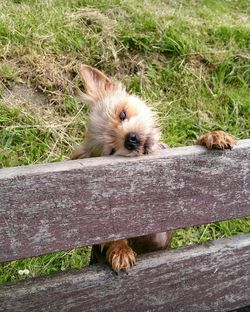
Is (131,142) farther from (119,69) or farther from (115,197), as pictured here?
(119,69)

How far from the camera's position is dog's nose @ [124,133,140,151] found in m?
2.52

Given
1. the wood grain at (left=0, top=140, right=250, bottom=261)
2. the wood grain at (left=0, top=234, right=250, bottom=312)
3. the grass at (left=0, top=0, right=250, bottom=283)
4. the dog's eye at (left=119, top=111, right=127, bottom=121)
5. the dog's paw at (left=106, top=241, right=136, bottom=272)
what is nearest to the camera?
the wood grain at (left=0, top=140, right=250, bottom=261)

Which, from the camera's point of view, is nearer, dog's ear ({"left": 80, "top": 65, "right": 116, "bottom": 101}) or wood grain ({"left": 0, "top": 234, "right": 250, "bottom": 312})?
wood grain ({"left": 0, "top": 234, "right": 250, "bottom": 312})

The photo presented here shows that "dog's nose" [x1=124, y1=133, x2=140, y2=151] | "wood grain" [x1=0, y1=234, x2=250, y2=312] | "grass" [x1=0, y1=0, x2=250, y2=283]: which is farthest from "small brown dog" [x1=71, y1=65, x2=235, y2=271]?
"grass" [x1=0, y1=0, x2=250, y2=283]

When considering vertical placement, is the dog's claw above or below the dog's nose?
below

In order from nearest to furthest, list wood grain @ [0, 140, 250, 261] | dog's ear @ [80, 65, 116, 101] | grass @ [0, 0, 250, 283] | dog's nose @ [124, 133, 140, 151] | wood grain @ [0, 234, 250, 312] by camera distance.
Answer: wood grain @ [0, 140, 250, 261], wood grain @ [0, 234, 250, 312], dog's nose @ [124, 133, 140, 151], dog's ear @ [80, 65, 116, 101], grass @ [0, 0, 250, 283]

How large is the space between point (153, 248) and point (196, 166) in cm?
89

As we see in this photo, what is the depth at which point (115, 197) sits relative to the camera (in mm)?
2029

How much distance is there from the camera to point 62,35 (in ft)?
14.2

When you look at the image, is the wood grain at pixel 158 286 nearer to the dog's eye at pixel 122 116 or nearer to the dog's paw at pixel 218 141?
the dog's paw at pixel 218 141

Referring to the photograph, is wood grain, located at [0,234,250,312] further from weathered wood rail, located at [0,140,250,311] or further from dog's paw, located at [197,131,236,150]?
dog's paw, located at [197,131,236,150]

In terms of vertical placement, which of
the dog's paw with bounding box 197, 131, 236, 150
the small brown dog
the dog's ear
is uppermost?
the dog's paw with bounding box 197, 131, 236, 150

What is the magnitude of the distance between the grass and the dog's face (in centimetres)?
72

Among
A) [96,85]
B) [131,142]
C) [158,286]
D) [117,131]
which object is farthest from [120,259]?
[96,85]
